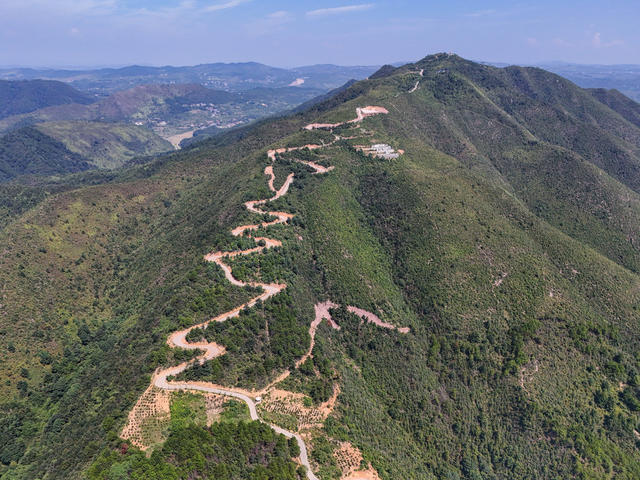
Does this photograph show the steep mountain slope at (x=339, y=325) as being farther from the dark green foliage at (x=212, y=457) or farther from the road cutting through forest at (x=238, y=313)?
the road cutting through forest at (x=238, y=313)

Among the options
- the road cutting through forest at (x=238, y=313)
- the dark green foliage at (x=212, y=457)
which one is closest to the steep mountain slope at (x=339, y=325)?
the dark green foliage at (x=212, y=457)

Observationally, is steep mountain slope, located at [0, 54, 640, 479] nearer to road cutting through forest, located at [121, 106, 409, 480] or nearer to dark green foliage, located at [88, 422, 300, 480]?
dark green foliage, located at [88, 422, 300, 480]

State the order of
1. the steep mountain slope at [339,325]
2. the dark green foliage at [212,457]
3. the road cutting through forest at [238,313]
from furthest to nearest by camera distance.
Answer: the steep mountain slope at [339,325] → the road cutting through forest at [238,313] → the dark green foliage at [212,457]

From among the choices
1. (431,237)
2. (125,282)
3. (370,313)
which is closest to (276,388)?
(370,313)

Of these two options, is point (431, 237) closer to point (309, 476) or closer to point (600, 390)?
point (600, 390)

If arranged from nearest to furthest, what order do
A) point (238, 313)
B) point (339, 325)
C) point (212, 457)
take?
1. point (212, 457)
2. point (238, 313)
3. point (339, 325)

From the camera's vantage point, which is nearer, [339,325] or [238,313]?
[238,313]

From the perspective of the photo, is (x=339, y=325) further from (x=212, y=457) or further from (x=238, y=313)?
(x=212, y=457)

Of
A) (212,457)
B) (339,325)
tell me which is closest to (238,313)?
(339,325)
